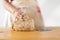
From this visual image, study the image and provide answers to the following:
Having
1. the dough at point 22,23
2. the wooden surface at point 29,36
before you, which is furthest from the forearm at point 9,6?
the wooden surface at point 29,36

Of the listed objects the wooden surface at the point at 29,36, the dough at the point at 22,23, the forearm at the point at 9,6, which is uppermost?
the forearm at the point at 9,6

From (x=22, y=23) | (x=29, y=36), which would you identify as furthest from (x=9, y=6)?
(x=29, y=36)

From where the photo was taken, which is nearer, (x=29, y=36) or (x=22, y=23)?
(x=29, y=36)

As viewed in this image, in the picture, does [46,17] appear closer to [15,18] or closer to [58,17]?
[58,17]

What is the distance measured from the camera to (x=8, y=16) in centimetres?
126

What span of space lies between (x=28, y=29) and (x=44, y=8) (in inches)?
48.2

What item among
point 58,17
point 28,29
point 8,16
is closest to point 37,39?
point 28,29

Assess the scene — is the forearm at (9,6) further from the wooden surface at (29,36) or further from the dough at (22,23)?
the wooden surface at (29,36)

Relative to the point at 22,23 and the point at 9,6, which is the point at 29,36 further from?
the point at 9,6

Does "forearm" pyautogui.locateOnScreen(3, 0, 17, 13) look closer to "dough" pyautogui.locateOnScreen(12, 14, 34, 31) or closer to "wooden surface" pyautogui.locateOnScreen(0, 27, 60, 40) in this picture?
"dough" pyautogui.locateOnScreen(12, 14, 34, 31)

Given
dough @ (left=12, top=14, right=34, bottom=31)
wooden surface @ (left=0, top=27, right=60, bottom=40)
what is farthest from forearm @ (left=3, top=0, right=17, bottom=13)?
wooden surface @ (left=0, top=27, right=60, bottom=40)

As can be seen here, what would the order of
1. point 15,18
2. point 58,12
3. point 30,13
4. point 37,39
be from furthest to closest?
point 58,12 → point 30,13 → point 15,18 → point 37,39

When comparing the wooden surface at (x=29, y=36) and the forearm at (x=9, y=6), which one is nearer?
the wooden surface at (x=29, y=36)

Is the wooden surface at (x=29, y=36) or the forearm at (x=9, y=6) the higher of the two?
the forearm at (x=9, y=6)
